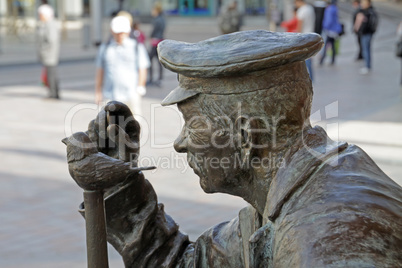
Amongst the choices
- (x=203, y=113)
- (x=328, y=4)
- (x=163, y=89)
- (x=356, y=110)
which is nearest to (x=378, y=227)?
(x=203, y=113)

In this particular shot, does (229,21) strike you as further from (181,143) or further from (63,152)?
(181,143)

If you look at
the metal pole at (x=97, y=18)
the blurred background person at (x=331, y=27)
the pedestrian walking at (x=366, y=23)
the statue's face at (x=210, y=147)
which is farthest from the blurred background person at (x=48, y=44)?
the statue's face at (x=210, y=147)

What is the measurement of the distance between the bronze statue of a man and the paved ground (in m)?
0.48

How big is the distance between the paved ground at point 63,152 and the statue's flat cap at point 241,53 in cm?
51

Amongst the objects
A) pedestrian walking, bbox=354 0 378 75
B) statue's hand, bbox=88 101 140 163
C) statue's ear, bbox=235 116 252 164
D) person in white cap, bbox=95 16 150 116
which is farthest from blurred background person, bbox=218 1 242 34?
statue's ear, bbox=235 116 252 164

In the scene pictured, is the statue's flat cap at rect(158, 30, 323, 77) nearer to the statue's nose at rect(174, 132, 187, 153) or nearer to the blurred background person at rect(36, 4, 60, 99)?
the statue's nose at rect(174, 132, 187, 153)

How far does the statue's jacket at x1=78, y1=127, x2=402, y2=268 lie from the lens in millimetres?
1320

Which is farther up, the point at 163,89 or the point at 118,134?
the point at 118,134

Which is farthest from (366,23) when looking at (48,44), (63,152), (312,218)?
(312,218)

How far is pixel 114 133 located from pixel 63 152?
6108 mm

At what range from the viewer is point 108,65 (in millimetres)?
7746

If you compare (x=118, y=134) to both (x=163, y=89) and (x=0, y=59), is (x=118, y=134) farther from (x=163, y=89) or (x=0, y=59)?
(x=0, y=59)

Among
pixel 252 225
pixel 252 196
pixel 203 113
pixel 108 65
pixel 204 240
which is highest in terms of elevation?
pixel 203 113

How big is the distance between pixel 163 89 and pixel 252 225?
36.4ft
